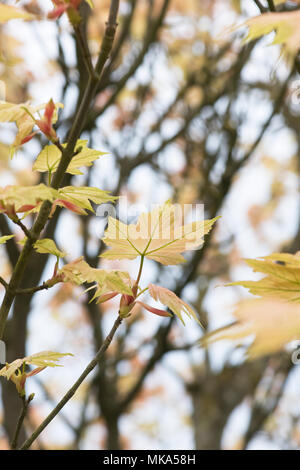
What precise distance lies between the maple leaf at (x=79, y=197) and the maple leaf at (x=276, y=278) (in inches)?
7.1

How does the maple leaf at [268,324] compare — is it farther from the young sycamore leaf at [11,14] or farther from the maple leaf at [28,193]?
the young sycamore leaf at [11,14]

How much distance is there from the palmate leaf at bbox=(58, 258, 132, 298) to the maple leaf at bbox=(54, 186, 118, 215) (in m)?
0.06

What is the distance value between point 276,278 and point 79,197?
0.24 m

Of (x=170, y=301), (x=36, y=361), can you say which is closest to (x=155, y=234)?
(x=170, y=301)

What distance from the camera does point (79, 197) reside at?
514mm

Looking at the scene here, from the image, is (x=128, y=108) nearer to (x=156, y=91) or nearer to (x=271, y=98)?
(x=156, y=91)

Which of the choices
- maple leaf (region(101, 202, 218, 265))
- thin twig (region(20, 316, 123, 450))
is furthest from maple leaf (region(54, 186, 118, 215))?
thin twig (region(20, 316, 123, 450))

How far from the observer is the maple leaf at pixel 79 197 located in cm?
51

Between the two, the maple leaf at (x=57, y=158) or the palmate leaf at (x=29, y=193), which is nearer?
the palmate leaf at (x=29, y=193)

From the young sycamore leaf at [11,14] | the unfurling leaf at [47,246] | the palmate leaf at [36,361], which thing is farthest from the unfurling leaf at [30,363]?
the young sycamore leaf at [11,14]

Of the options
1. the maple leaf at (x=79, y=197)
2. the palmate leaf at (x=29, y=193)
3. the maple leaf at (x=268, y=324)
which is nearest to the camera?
the maple leaf at (x=268, y=324)

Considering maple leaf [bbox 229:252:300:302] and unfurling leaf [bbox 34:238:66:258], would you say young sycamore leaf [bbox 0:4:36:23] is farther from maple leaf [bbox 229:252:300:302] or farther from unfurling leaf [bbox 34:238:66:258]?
maple leaf [bbox 229:252:300:302]

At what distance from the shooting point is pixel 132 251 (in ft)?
1.79

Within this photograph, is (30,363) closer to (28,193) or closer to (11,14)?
(28,193)
